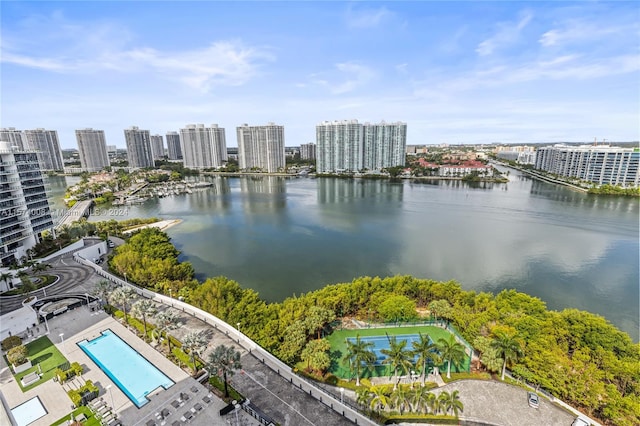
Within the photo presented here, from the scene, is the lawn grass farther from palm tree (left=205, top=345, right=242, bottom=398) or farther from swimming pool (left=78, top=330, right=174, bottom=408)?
palm tree (left=205, top=345, right=242, bottom=398)

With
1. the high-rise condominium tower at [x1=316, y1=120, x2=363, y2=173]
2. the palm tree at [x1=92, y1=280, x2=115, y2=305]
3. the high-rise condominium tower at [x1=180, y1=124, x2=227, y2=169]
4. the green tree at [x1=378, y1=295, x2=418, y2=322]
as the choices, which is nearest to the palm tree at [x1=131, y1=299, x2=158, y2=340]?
the palm tree at [x1=92, y1=280, x2=115, y2=305]

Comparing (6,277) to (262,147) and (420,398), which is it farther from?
(262,147)

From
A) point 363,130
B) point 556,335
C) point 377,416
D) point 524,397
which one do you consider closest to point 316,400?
point 377,416

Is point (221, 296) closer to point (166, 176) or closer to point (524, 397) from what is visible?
point (524, 397)

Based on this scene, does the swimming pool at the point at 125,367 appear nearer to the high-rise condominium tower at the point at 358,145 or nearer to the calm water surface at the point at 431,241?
the calm water surface at the point at 431,241

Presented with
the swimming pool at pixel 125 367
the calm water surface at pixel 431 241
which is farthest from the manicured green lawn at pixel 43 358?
the calm water surface at pixel 431 241

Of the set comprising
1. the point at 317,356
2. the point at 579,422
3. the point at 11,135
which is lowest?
the point at 579,422

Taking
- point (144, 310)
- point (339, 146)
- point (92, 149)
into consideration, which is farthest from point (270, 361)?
point (92, 149)
